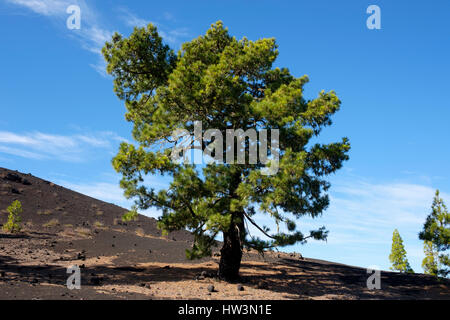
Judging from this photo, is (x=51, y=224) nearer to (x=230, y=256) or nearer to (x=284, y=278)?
(x=230, y=256)

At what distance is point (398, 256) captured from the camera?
28.9 meters

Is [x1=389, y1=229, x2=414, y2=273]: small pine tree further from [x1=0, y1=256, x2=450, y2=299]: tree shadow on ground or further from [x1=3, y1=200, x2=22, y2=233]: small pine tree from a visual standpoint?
[x1=3, y1=200, x2=22, y2=233]: small pine tree

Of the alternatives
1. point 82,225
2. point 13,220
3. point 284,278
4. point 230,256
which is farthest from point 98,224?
point 284,278

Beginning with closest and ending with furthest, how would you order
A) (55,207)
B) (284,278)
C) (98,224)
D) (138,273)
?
1. (138,273)
2. (284,278)
3. (98,224)
4. (55,207)

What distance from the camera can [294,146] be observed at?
1309cm

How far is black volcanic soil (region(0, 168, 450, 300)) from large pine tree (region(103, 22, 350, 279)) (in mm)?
1759

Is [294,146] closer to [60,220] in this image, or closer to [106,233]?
[106,233]

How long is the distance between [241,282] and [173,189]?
4628 mm

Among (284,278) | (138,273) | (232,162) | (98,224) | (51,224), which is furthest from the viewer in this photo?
(98,224)

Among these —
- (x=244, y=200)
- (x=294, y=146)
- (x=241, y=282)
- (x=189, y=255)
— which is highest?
(x=294, y=146)

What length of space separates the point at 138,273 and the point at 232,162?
6.61 metres

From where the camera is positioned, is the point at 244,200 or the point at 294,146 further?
the point at 294,146

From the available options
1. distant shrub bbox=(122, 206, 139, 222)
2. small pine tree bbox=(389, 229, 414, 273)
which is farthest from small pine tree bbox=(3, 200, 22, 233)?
small pine tree bbox=(389, 229, 414, 273)
